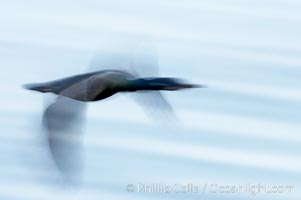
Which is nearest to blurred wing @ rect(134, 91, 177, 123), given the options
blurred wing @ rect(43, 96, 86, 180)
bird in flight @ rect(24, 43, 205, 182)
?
bird in flight @ rect(24, 43, 205, 182)

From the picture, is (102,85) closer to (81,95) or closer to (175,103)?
(81,95)

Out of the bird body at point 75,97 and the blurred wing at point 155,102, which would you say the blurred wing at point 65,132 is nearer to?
the bird body at point 75,97

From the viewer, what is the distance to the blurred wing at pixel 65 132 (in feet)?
7.38

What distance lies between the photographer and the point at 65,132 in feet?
7.39

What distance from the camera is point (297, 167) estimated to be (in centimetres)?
302

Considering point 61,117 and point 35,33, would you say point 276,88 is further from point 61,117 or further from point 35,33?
point 61,117

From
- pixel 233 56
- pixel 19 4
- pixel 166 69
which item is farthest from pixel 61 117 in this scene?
pixel 19 4

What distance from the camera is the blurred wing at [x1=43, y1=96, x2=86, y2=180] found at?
2.25 metres

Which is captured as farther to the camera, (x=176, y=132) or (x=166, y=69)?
(x=166, y=69)

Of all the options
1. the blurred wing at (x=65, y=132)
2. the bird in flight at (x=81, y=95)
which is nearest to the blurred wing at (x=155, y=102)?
the bird in flight at (x=81, y=95)

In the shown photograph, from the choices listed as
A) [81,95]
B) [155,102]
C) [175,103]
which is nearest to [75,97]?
[81,95]

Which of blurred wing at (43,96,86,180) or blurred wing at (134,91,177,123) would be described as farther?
blurred wing at (134,91,177,123)

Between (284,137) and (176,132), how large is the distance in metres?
0.32

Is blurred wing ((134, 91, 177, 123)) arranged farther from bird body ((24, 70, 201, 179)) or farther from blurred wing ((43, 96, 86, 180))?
blurred wing ((43, 96, 86, 180))
